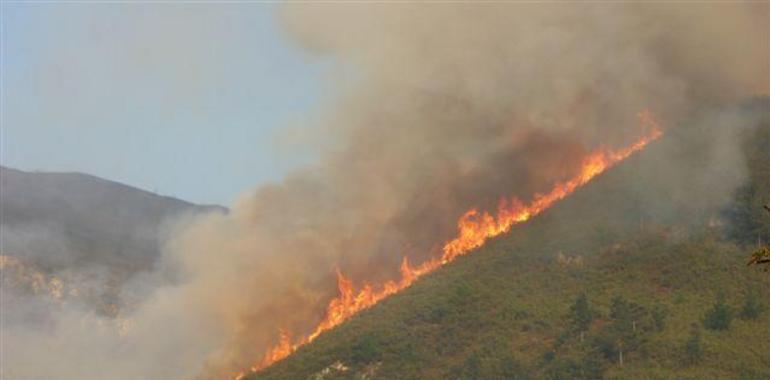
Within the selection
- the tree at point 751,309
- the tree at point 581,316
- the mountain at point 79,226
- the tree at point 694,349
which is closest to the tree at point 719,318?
the tree at point 751,309

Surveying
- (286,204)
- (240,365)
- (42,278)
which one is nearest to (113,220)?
(42,278)

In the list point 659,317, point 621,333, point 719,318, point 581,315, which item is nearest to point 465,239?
point 581,315

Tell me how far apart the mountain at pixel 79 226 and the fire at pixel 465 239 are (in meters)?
45.6

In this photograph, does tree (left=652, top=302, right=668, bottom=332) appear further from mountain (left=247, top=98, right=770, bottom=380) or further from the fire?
the fire

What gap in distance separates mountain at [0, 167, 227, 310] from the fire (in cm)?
4563

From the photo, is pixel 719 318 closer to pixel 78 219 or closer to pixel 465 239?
pixel 465 239

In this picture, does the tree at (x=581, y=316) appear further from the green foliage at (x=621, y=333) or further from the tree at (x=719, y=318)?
the tree at (x=719, y=318)

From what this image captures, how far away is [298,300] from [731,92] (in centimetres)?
5393

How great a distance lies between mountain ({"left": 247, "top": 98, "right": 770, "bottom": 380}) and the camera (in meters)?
80.6

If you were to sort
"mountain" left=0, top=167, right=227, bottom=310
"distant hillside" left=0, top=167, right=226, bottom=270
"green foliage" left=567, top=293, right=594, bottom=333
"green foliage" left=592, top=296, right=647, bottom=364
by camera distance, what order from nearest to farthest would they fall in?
"green foliage" left=592, top=296, right=647, bottom=364, "green foliage" left=567, top=293, right=594, bottom=333, "mountain" left=0, top=167, right=227, bottom=310, "distant hillside" left=0, top=167, right=226, bottom=270

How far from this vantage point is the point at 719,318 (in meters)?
81.1

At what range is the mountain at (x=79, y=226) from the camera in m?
142

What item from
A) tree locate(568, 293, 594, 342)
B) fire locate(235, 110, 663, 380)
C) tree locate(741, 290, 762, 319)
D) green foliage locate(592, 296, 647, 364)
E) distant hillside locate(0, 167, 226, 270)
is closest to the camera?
green foliage locate(592, 296, 647, 364)

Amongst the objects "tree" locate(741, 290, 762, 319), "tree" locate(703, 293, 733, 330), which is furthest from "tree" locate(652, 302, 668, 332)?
"tree" locate(741, 290, 762, 319)
